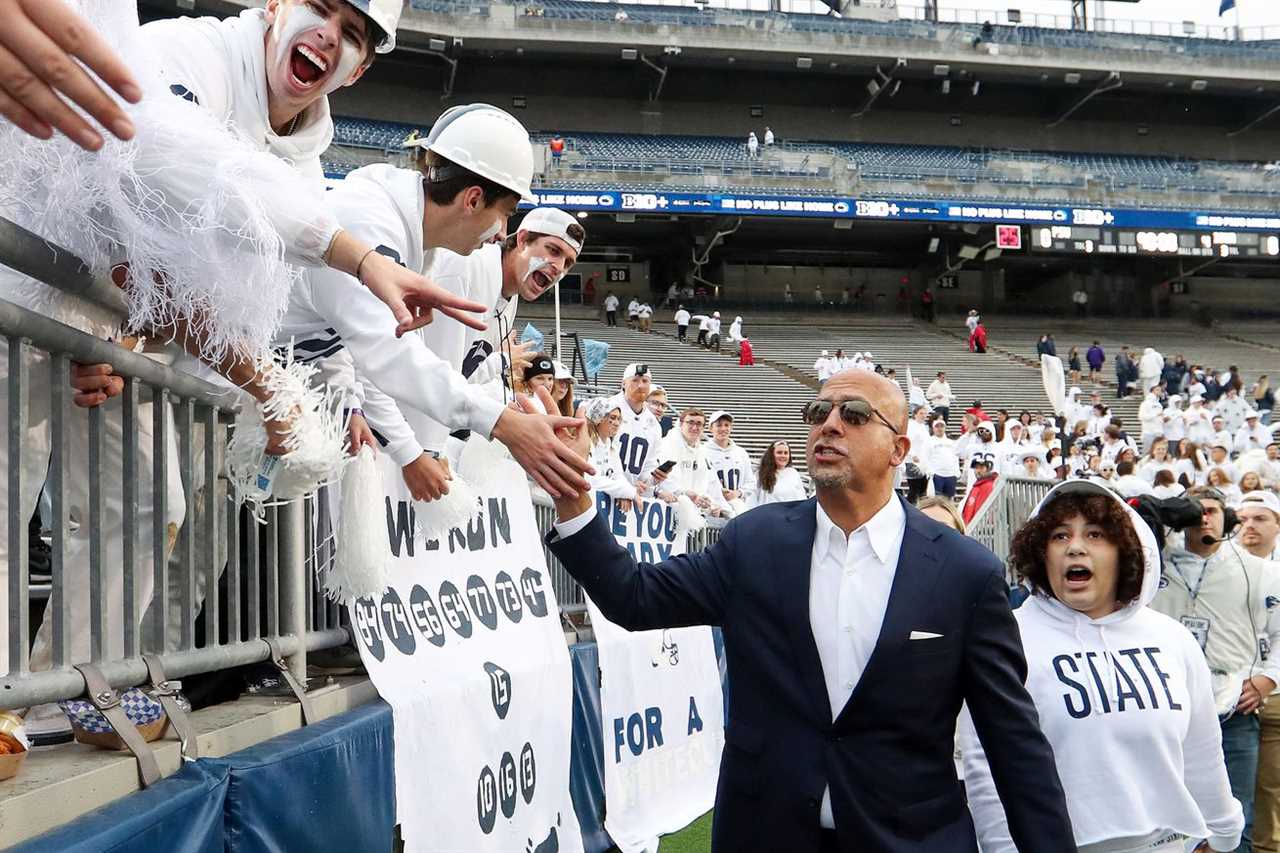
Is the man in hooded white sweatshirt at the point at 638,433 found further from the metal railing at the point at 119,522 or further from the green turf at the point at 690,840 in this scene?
the metal railing at the point at 119,522

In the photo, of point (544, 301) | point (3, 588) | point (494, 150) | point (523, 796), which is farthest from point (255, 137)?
point (544, 301)

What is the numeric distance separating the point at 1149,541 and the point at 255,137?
107 inches

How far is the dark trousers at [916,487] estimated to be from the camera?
15.4 metres

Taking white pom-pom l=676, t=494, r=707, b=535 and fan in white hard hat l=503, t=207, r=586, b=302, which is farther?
white pom-pom l=676, t=494, r=707, b=535

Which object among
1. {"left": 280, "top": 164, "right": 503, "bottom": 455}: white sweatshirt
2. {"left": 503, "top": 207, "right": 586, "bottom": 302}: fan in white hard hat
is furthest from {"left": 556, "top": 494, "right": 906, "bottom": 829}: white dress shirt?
{"left": 503, "top": 207, "right": 586, "bottom": 302}: fan in white hard hat

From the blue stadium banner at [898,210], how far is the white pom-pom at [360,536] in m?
30.5

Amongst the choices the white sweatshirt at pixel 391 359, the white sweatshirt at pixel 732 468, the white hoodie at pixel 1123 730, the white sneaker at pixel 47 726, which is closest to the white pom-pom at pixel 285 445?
the white sweatshirt at pixel 391 359

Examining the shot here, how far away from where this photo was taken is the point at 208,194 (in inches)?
80.2

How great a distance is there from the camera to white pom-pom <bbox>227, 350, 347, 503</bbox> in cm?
261

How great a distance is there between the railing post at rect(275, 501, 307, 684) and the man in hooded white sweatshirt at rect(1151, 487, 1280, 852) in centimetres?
363

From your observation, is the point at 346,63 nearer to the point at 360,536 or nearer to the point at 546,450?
the point at 546,450

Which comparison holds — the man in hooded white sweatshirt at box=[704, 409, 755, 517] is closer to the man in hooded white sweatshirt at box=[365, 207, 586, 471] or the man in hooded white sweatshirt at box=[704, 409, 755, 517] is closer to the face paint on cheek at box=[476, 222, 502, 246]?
the man in hooded white sweatshirt at box=[365, 207, 586, 471]

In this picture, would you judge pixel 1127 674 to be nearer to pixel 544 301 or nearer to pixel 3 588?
pixel 3 588

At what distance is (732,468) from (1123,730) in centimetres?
890
